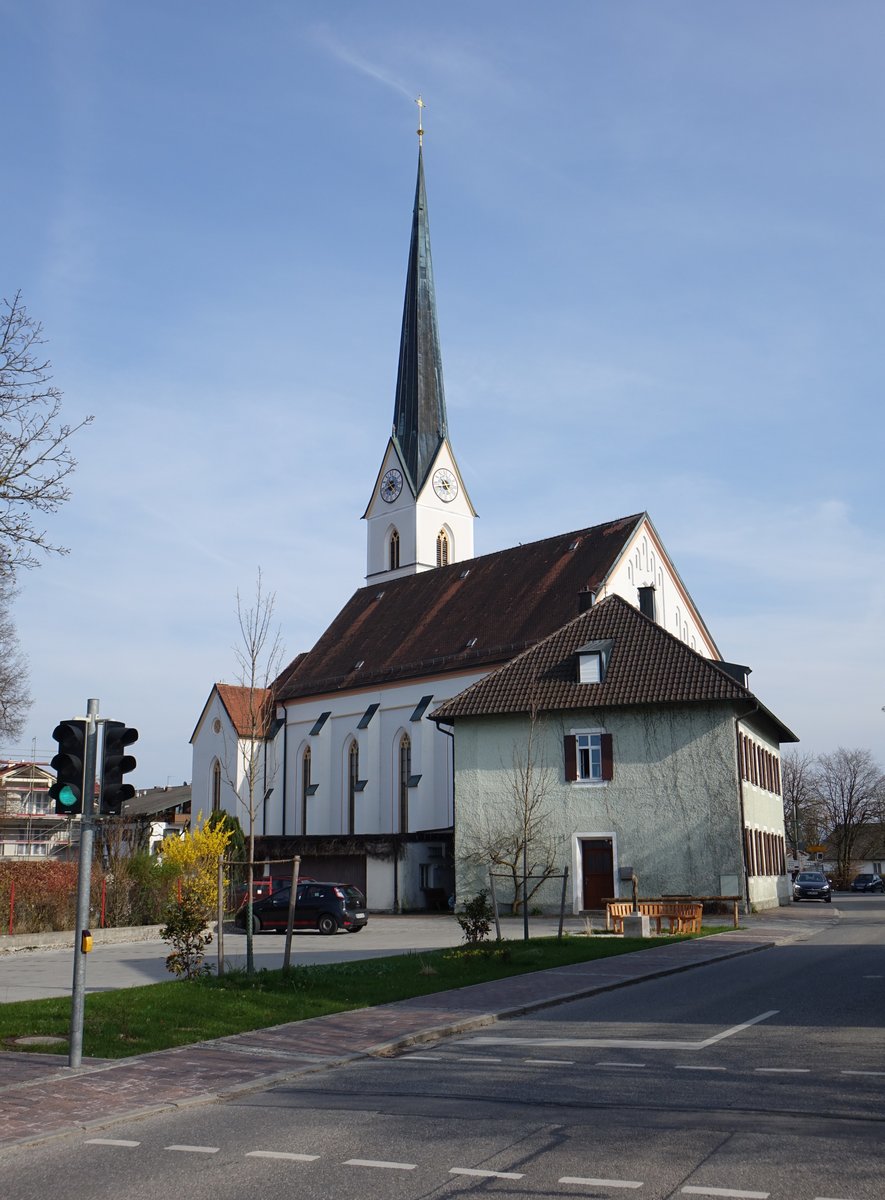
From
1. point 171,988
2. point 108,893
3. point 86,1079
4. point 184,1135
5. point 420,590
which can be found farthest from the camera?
point 420,590

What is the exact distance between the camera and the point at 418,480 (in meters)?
64.6

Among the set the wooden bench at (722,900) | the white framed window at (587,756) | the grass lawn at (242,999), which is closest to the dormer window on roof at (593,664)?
the white framed window at (587,756)

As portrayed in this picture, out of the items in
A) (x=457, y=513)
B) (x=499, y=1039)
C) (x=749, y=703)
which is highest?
(x=457, y=513)

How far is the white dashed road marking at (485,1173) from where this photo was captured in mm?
6660

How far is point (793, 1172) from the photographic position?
663 cm

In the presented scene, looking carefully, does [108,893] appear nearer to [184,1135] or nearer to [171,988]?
[171,988]

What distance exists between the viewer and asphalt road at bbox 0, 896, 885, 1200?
664 centimetres

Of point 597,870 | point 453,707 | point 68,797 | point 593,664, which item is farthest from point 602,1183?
point 453,707

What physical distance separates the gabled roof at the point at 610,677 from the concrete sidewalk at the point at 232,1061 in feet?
56.2

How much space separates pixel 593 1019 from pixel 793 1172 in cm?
722

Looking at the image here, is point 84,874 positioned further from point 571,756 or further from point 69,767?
point 571,756

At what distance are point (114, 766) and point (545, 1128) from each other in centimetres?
527

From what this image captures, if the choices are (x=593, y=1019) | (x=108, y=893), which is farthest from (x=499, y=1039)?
(x=108, y=893)

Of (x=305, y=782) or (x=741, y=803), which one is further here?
(x=305, y=782)
